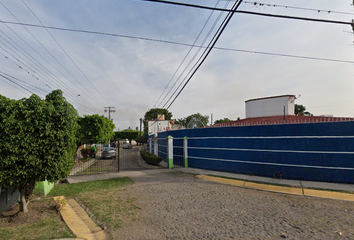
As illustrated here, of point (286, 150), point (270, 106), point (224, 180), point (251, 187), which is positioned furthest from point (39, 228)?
point (270, 106)

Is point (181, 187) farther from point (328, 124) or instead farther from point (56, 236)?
point (328, 124)

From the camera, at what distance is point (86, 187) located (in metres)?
8.28

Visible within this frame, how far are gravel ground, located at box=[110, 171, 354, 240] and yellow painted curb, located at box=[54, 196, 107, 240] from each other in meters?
0.39

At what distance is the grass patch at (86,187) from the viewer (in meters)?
7.39

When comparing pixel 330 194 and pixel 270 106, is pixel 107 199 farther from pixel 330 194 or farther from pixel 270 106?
pixel 270 106

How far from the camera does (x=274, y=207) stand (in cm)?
559

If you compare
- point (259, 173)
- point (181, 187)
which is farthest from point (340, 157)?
point (181, 187)

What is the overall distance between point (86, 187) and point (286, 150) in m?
8.30

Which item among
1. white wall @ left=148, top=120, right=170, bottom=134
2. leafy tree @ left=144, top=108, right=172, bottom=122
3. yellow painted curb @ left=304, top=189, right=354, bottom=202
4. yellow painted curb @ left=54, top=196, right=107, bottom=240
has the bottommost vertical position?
yellow painted curb @ left=54, top=196, right=107, bottom=240

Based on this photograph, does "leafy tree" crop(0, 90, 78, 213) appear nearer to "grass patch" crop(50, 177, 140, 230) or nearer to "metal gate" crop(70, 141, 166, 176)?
"grass patch" crop(50, 177, 140, 230)

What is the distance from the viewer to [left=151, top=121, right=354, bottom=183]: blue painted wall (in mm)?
7762

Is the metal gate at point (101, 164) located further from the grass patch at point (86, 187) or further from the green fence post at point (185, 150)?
the grass patch at point (86, 187)

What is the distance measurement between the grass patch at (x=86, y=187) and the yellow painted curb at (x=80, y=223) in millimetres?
1678

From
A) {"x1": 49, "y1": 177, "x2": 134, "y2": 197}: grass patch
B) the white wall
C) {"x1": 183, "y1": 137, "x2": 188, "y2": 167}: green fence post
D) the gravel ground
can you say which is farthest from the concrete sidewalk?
the white wall
